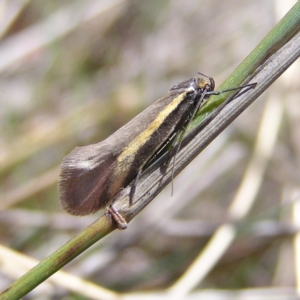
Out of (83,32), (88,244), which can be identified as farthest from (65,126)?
(88,244)

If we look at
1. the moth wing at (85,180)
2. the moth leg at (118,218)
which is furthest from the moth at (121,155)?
the moth leg at (118,218)

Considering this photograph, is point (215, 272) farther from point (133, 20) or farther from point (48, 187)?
point (133, 20)

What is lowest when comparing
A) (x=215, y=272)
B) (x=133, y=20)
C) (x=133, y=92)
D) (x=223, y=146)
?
(x=215, y=272)

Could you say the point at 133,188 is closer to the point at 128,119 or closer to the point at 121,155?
the point at 121,155

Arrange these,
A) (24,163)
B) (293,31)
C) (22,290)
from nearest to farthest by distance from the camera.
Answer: (22,290)
(293,31)
(24,163)

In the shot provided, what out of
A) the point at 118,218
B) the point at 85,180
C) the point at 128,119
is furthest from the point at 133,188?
the point at 128,119

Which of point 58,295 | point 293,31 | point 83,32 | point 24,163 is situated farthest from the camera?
point 83,32

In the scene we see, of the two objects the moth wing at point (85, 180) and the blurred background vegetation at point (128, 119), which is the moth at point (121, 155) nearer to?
the moth wing at point (85, 180)

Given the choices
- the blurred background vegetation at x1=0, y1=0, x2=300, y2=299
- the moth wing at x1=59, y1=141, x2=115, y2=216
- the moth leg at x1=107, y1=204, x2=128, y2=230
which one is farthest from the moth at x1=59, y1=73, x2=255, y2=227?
the blurred background vegetation at x1=0, y1=0, x2=300, y2=299
